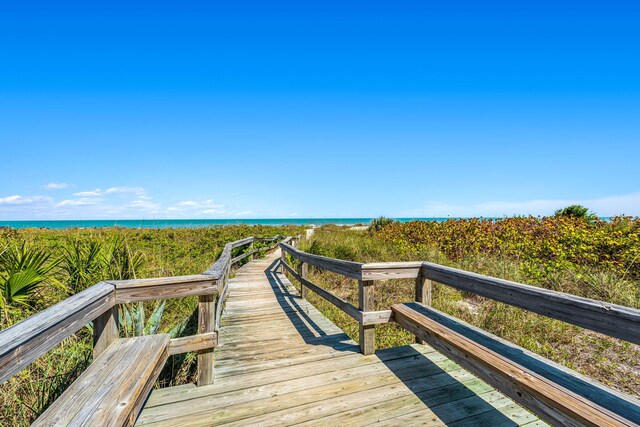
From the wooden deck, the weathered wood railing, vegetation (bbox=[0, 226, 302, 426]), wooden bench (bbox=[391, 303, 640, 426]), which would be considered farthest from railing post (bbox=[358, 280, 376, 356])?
vegetation (bbox=[0, 226, 302, 426])

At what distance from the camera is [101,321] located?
93.0 inches

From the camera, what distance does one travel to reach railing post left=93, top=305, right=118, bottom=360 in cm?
231

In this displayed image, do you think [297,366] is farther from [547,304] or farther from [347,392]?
[547,304]

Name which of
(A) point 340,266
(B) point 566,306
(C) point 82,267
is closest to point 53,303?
(C) point 82,267

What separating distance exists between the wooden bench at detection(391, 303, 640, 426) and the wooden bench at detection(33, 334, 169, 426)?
2.45 metres

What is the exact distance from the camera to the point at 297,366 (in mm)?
3350

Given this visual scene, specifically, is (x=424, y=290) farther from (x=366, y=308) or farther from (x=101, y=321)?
(x=101, y=321)

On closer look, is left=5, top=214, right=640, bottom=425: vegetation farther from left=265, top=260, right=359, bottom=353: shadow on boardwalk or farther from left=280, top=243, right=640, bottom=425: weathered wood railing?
left=280, top=243, right=640, bottom=425: weathered wood railing

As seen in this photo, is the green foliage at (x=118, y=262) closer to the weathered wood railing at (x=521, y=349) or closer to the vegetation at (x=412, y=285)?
the vegetation at (x=412, y=285)

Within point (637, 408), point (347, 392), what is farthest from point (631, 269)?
point (347, 392)

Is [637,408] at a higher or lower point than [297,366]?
higher

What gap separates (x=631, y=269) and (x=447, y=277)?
764 centimetres

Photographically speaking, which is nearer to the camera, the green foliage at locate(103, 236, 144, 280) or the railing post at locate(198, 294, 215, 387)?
the railing post at locate(198, 294, 215, 387)

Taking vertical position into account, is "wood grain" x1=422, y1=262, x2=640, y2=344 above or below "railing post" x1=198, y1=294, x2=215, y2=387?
above
